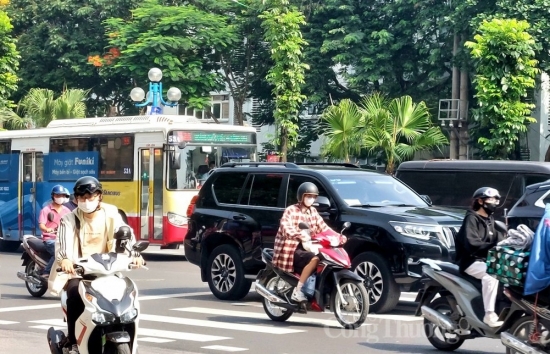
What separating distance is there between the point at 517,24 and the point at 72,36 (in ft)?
65.3

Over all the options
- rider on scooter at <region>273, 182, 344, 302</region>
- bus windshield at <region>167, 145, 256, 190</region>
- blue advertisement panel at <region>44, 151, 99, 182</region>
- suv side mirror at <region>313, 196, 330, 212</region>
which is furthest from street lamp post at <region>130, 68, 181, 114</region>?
rider on scooter at <region>273, 182, 344, 302</region>

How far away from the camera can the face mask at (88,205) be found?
7.23 metres

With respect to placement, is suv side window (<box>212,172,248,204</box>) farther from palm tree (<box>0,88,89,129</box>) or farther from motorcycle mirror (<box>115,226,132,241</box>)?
palm tree (<box>0,88,89,129</box>)

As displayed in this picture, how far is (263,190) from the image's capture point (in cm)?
1383

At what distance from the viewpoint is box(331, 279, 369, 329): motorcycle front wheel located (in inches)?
422

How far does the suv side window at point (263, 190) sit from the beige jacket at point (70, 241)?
→ 20.4 ft

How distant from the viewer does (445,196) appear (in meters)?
17.2

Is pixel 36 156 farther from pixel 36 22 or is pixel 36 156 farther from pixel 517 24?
pixel 36 22

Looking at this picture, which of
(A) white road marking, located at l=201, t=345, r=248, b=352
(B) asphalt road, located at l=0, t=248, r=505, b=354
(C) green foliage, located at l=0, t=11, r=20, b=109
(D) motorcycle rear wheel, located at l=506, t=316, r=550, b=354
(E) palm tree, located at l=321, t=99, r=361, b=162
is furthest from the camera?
(C) green foliage, located at l=0, t=11, r=20, b=109

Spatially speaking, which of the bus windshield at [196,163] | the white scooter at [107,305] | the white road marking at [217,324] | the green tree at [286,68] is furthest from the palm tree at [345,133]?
the white scooter at [107,305]

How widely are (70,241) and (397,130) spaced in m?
20.2

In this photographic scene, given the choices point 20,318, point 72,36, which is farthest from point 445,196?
point 72,36

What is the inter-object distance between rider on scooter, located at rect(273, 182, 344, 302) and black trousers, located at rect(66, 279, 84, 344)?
4.16 metres

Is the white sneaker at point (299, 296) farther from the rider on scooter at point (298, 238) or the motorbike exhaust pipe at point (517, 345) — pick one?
the motorbike exhaust pipe at point (517, 345)
